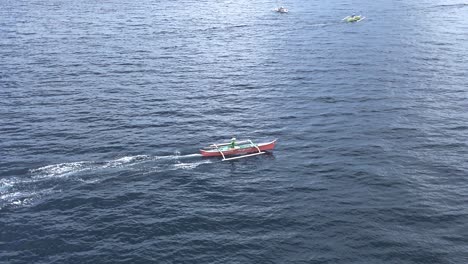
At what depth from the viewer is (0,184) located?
221ft

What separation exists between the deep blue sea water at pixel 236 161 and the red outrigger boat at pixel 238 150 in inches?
50.4

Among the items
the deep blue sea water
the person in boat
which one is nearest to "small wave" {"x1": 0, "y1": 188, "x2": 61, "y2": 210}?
the deep blue sea water

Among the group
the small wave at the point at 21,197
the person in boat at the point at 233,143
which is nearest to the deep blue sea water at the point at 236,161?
the small wave at the point at 21,197

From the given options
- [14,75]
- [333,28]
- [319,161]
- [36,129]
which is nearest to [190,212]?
[319,161]

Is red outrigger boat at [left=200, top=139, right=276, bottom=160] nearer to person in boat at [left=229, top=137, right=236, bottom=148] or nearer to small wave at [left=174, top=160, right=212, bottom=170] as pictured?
person in boat at [left=229, top=137, right=236, bottom=148]

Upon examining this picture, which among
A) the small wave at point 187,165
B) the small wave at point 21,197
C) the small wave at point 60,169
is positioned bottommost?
the small wave at point 187,165

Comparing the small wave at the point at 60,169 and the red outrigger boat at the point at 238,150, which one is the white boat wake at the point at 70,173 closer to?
the small wave at the point at 60,169

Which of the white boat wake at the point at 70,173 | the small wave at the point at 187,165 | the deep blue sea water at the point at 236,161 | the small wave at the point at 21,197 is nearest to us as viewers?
the deep blue sea water at the point at 236,161

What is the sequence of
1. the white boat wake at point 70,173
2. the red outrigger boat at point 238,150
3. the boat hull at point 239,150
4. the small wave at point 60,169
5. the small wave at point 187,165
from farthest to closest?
the red outrigger boat at point 238,150 < the boat hull at point 239,150 < the small wave at point 187,165 < the small wave at point 60,169 < the white boat wake at point 70,173

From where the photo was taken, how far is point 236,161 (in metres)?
77.2

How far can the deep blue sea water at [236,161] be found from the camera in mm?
56656

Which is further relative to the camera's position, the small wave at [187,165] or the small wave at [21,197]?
the small wave at [187,165]

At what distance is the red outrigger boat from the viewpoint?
76.6 metres

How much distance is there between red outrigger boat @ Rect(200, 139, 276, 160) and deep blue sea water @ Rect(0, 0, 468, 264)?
1.28 metres
